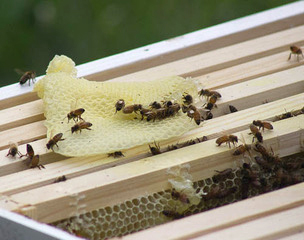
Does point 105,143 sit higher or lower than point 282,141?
higher

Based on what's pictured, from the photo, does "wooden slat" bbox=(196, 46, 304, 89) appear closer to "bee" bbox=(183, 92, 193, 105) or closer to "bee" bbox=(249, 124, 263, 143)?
"bee" bbox=(183, 92, 193, 105)

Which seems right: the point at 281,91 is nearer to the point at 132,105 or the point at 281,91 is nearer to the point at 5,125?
the point at 132,105

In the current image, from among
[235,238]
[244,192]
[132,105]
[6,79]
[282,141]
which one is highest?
[6,79]

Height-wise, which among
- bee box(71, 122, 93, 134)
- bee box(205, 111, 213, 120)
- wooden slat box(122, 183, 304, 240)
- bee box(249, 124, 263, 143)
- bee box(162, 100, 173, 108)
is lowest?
wooden slat box(122, 183, 304, 240)

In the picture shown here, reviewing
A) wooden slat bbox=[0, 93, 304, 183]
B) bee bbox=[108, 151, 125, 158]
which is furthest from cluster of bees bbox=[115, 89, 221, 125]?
bee bbox=[108, 151, 125, 158]

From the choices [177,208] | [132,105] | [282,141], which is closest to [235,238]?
[177,208]

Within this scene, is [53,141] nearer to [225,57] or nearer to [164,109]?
[164,109]

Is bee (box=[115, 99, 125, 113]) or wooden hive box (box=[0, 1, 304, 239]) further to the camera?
bee (box=[115, 99, 125, 113])
